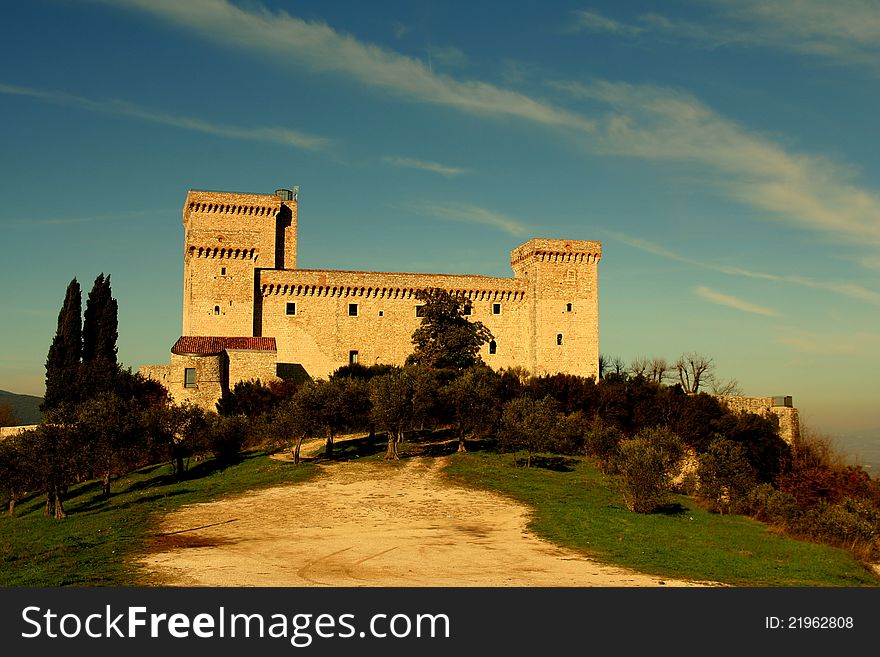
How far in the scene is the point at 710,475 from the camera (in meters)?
27.3

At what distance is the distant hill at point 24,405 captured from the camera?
4878 inches

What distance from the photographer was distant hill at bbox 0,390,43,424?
124 m

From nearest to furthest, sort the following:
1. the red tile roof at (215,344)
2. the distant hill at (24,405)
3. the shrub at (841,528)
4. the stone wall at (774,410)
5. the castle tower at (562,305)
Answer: the shrub at (841,528) → the red tile roof at (215,344) → the stone wall at (774,410) → the castle tower at (562,305) → the distant hill at (24,405)

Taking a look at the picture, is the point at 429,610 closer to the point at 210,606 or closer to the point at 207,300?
the point at 210,606

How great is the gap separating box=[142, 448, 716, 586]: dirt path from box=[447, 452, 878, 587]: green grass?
2.89ft

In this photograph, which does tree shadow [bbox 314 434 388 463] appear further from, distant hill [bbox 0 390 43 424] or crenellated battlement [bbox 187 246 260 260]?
distant hill [bbox 0 390 43 424]

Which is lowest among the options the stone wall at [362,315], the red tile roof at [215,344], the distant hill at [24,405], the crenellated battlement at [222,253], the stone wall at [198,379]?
the distant hill at [24,405]

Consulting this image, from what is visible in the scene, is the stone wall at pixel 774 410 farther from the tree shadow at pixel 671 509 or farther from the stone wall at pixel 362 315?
the tree shadow at pixel 671 509

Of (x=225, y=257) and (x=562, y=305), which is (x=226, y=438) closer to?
(x=225, y=257)

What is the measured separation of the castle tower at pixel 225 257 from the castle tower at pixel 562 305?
54.7 feet

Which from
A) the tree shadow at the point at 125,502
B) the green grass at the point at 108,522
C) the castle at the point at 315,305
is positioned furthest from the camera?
the castle at the point at 315,305

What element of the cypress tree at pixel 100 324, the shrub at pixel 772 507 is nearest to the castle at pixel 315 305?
the cypress tree at pixel 100 324

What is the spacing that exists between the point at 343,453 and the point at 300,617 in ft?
73.5

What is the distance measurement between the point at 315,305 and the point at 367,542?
32126 mm
